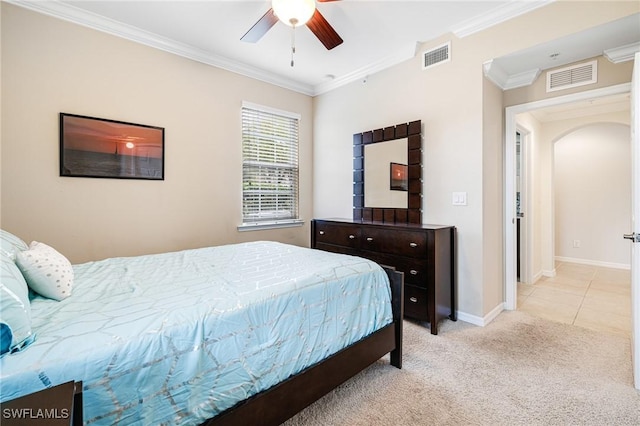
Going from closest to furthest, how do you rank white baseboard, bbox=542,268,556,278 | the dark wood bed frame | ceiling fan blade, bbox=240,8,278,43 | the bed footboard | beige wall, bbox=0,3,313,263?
the dark wood bed frame → the bed footboard → ceiling fan blade, bbox=240,8,278,43 → beige wall, bbox=0,3,313,263 → white baseboard, bbox=542,268,556,278

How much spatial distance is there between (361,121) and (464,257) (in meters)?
2.06

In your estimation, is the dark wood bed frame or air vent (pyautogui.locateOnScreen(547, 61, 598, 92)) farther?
air vent (pyautogui.locateOnScreen(547, 61, 598, 92))

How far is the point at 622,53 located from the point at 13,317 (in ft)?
13.7

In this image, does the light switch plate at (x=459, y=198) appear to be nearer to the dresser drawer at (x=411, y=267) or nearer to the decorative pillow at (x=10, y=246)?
the dresser drawer at (x=411, y=267)

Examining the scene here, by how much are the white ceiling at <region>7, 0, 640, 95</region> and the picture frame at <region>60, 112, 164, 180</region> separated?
2.85ft

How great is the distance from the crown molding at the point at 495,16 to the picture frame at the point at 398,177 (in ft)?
4.50

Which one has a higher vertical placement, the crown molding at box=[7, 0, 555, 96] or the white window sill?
the crown molding at box=[7, 0, 555, 96]

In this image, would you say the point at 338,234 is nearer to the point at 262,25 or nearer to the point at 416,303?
the point at 416,303

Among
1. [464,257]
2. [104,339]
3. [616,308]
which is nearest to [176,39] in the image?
[104,339]

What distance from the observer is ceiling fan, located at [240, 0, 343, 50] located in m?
2.00

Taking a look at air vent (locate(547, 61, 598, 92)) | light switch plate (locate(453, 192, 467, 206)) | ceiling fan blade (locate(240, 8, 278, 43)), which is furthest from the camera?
light switch plate (locate(453, 192, 467, 206))

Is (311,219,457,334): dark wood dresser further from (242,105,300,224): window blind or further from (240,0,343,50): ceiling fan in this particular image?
(240,0,343,50): ceiling fan

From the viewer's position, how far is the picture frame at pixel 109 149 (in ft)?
8.42

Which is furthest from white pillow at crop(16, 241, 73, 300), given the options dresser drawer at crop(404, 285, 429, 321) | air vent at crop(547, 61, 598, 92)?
air vent at crop(547, 61, 598, 92)
